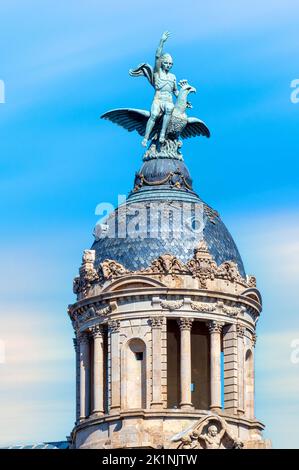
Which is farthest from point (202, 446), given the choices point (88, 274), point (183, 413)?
point (88, 274)

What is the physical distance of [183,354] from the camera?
134 metres

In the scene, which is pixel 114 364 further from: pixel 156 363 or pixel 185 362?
pixel 185 362

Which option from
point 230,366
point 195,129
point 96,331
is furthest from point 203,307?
point 195,129

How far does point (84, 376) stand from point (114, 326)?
329 centimetres

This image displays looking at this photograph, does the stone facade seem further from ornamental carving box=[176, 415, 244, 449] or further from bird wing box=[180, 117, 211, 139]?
bird wing box=[180, 117, 211, 139]

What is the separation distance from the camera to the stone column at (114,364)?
440 feet

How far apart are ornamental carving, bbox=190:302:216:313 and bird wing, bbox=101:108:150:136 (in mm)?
10091

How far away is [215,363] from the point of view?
5305 inches

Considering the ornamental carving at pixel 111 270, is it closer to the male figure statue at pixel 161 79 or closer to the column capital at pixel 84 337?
the column capital at pixel 84 337

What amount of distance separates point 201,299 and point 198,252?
2.18 metres

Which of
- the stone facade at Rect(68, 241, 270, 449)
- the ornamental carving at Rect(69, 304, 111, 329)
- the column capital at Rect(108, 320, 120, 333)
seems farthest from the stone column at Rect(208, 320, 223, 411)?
the ornamental carving at Rect(69, 304, 111, 329)

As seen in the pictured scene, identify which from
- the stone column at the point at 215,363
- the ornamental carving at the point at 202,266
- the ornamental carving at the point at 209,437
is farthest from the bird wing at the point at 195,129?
the ornamental carving at the point at 209,437

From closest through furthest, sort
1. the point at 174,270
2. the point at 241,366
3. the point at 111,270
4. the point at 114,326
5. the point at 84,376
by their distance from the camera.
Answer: the point at 174,270 → the point at 114,326 → the point at 111,270 → the point at 241,366 → the point at 84,376
